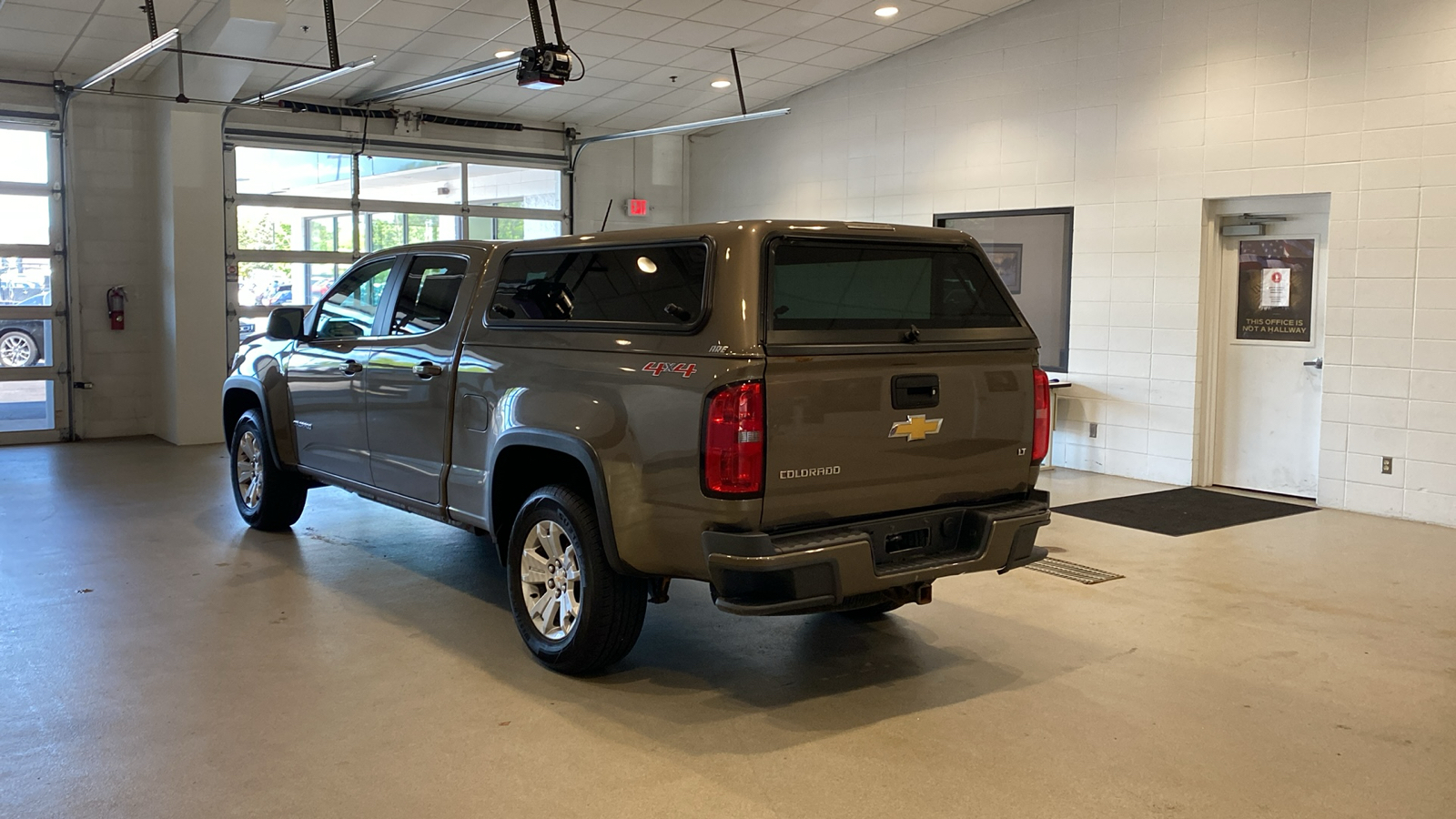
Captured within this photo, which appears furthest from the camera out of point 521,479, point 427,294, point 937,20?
point 937,20

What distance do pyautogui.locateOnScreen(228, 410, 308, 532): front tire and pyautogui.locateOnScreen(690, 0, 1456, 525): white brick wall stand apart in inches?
238

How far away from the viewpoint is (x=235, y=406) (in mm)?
6699

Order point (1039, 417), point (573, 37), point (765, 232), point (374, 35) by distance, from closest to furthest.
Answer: point (765, 232)
point (1039, 417)
point (374, 35)
point (573, 37)

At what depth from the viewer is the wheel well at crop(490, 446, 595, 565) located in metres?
4.14

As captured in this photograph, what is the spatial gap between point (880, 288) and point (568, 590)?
1.55 metres

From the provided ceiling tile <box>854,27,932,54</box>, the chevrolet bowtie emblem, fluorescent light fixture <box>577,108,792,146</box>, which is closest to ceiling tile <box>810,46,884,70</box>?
ceiling tile <box>854,27,932,54</box>

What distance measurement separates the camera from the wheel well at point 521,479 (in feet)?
13.6

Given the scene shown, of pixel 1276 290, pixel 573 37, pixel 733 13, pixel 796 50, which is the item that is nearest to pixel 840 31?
pixel 796 50

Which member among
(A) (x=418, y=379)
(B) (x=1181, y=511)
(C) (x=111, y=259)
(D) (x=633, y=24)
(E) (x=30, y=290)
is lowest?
(B) (x=1181, y=511)

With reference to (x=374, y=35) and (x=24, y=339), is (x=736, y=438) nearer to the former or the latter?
(x=374, y=35)

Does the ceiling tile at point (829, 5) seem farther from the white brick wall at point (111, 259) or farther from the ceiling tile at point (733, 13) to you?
the white brick wall at point (111, 259)

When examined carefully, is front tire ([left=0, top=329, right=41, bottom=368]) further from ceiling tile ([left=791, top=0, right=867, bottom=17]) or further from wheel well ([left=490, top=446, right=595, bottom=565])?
wheel well ([left=490, top=446, right=595, bottom=565])

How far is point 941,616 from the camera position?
16.4ft

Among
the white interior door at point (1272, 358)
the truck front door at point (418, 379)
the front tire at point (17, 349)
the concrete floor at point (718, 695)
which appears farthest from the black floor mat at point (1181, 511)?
the front tire at point (17, 349)
